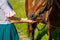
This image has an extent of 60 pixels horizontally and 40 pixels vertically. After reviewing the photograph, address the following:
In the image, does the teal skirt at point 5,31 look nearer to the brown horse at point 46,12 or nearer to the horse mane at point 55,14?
the brown horse at point 46,12

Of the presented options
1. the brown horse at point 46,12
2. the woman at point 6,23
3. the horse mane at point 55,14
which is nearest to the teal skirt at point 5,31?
the woman at point 6,23

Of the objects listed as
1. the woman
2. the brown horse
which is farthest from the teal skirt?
the brown horse

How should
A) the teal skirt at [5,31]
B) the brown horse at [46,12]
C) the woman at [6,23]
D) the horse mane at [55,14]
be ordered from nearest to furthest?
1. the woman at [6,23]
2. the teal skirt at [5,31]
3. the brown horse at [46,12]
4. the horse mane at [55,14]

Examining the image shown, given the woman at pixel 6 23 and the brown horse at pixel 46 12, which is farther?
the brown horse at pixel 46 12

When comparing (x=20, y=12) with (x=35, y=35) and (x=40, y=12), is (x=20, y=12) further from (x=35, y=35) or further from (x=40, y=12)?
(x=40, y=12)

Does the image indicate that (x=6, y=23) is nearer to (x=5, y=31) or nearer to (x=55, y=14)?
(x=5, y=31)

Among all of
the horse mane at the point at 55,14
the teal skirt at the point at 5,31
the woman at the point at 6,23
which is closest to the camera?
the woman at the point at 6,23

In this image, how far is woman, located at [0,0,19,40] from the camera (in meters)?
4.32

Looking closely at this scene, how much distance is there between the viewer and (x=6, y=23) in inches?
177

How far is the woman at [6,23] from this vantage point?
432cm

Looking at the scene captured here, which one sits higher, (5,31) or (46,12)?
(46,12)

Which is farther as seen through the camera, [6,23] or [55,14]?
[55,14]

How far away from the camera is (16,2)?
1047 cm

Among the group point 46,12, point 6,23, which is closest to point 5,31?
point 6,23
